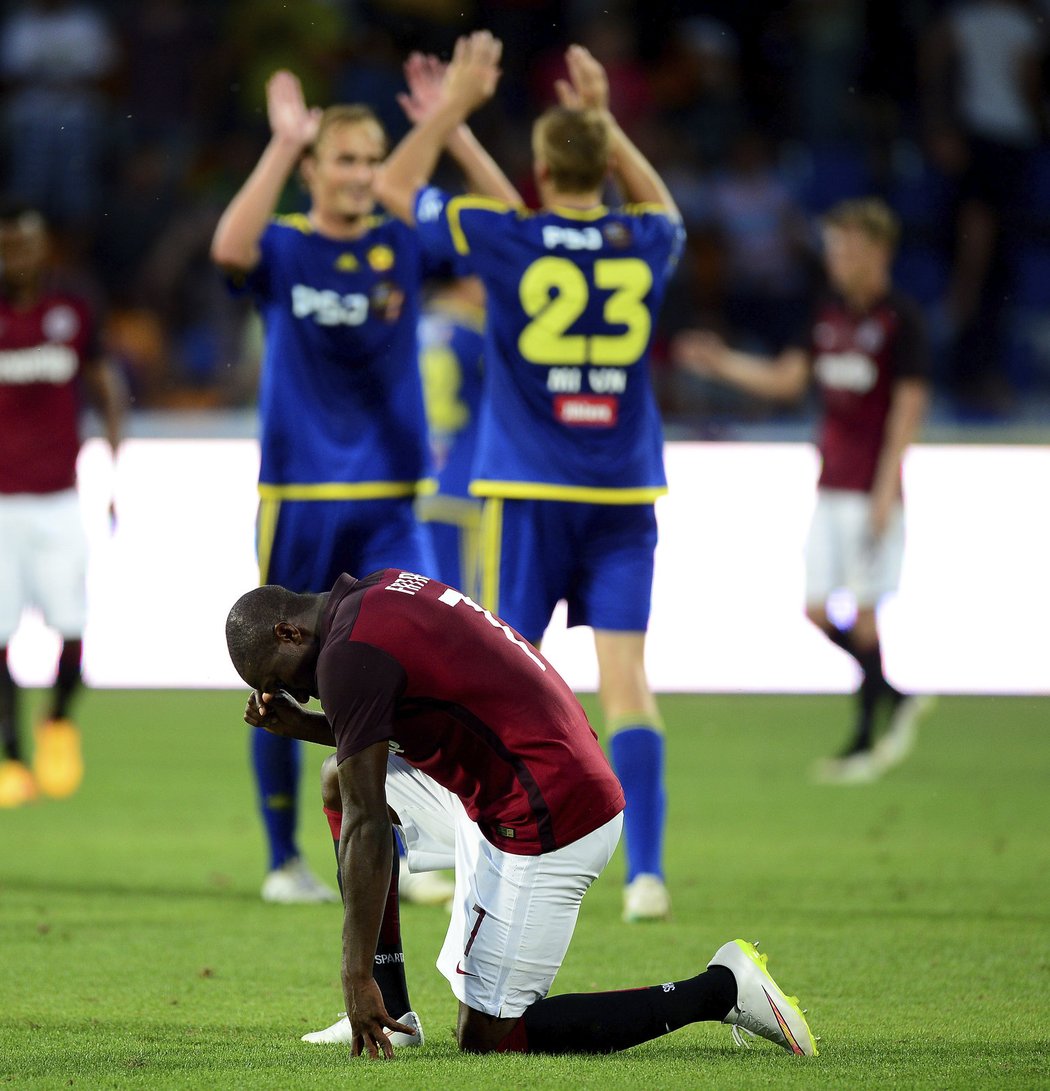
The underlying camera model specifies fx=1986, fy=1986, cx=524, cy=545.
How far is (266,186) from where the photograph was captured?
637 centimetres

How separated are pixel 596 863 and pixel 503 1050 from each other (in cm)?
46

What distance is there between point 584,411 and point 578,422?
4cm

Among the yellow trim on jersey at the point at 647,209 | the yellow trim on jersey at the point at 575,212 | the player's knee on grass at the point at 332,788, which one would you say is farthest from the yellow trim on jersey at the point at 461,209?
the player's knee on grass at the point at 332,788

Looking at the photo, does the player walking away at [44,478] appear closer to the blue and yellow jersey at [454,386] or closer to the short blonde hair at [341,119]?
the blue and yellow jersey at [454,386]

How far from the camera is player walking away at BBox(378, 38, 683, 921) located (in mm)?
6168

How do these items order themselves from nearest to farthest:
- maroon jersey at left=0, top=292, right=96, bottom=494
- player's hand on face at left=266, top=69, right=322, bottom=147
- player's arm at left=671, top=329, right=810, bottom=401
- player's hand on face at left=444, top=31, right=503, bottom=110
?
player's hand on face at left=444, top=31, right=503, bottom=110 → player's hand on face at left=266, top=69, right=322, bottom=147 → maroon jersey at left=0, top=292, right=96, bottom=494 → player's arm at left=671, top=329, right=810, bottom=401

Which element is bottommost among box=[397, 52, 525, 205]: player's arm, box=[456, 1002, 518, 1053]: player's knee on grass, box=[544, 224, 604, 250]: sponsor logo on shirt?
box=[456, 1002, 518, 1053]: player's knee on grass

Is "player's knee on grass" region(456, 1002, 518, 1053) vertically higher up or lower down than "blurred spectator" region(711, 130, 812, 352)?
higher up

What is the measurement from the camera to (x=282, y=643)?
13.6 ft

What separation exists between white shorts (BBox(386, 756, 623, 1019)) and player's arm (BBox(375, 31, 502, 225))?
2.75 meters

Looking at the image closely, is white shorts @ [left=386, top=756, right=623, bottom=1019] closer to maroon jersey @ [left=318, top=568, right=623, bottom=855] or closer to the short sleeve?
maroon jersey @ [left=318, top=568, right=623, bottom=855]

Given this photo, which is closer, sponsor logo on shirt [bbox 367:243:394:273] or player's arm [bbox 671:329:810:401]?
sponsor logo on shirt [bbox 367:243:394:273]

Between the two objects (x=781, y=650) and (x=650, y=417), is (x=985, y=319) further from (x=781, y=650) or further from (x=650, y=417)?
(x=650, y=417)

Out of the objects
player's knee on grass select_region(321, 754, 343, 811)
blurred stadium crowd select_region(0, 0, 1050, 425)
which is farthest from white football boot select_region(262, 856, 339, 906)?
blurred stadium crowd select_region(0, 0, 1050, 425)
